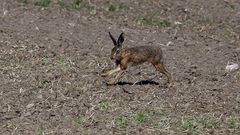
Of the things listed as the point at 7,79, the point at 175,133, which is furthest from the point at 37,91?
the point at 175,133

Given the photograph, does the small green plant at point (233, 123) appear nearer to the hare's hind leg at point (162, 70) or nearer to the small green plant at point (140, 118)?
the small green plant at point (140, 118)

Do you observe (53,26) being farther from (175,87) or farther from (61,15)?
(175,87)

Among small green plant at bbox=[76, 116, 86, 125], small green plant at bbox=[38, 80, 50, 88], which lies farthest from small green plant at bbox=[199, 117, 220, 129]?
small green plant at bbox=[38, 80, 50, 88]

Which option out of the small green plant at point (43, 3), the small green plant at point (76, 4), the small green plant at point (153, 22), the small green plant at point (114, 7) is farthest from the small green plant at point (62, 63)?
the small green plant at point (114, 7)

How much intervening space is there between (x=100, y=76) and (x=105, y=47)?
2.21m

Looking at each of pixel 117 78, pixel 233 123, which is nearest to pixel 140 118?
pixel 233 123

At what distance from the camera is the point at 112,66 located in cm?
1173

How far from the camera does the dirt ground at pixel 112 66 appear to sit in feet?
28.2

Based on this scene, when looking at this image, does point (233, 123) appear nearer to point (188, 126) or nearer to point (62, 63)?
point (188, 126)

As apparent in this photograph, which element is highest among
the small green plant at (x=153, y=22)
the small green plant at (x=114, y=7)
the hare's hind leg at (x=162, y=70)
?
the hare's hind leg at (x=162, y=70)

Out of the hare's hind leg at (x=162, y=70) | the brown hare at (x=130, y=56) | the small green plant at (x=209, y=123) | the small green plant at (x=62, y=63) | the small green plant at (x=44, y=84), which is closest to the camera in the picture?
the small green plant at (x=209, y=123)

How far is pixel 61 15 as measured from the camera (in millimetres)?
15336

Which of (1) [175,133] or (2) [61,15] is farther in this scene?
(2) [61,15]

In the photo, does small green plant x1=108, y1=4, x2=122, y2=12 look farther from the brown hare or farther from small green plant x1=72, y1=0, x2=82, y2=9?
the brown hare
